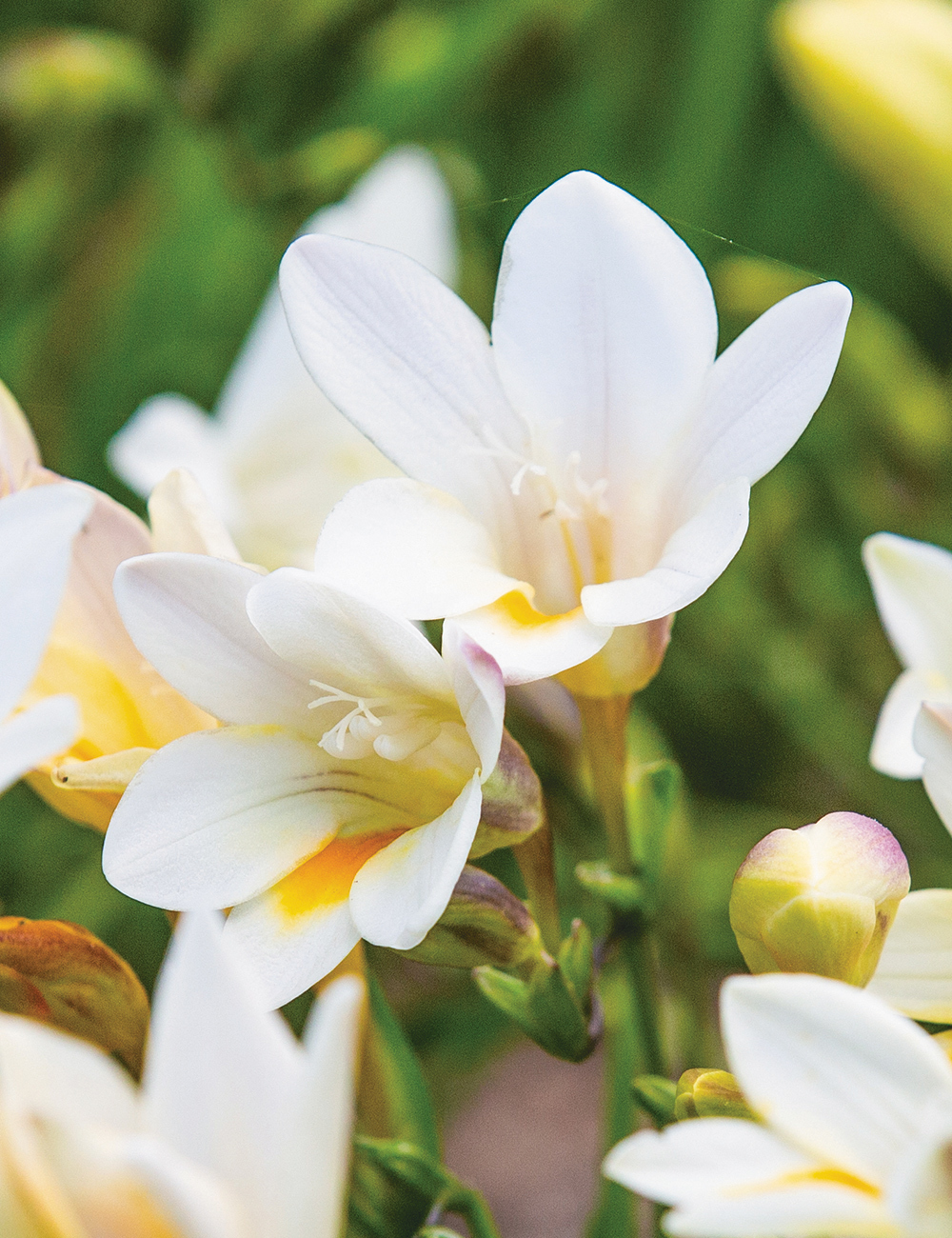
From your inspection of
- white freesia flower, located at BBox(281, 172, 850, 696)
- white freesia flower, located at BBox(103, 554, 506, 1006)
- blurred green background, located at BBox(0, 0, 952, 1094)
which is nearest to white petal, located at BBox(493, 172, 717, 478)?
white freesia flower, located at BBox(281, 172, 850, 696)

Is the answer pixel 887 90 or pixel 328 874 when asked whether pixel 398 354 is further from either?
pixel 887 90

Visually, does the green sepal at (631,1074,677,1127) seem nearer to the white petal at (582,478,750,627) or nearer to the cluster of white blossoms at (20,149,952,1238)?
the cluster of white blossoms at (20,149,952,1238)

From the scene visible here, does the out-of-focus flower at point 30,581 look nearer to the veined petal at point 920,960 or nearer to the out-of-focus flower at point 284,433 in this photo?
the veined petal at point 920,960

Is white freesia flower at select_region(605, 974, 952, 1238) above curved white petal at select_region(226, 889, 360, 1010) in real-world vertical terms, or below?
above

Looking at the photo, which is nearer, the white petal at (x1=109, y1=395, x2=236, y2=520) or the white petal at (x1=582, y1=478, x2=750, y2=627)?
the white petal at (x1=582, y1=478, x2=750, y2=627)

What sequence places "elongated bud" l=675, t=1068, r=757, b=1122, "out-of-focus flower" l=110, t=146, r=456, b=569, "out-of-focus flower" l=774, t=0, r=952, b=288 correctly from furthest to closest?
1. "out-of-focus flower" l=774, t=0, r=952, b=288
2. "out-of-focus flower" l=110, t=146, r=456, b=569
3. "elongated bud" l=675, t=1068, r=757, b=1122

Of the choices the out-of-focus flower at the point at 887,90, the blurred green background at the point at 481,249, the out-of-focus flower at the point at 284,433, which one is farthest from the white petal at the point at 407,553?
the out-of-focus flower at the point at 887,90

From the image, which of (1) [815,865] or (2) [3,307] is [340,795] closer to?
(1) [815,865]

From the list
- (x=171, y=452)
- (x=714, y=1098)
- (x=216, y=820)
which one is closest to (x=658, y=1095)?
(x=714, y=1098)
